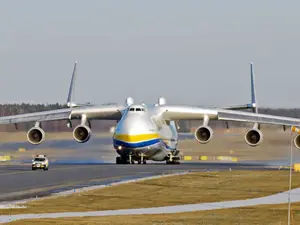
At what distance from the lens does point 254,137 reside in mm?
53812

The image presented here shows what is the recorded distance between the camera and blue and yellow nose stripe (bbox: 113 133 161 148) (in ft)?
170

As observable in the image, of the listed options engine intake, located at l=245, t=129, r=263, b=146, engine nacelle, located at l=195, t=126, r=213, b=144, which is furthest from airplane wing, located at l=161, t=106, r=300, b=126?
engine nacelle, located at l=195, t=126, r=213, b=144

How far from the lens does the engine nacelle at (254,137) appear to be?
5341cm

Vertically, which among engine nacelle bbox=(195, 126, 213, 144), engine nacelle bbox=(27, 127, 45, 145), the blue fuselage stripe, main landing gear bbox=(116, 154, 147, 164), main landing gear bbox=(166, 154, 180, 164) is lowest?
the blue fuselage stripe

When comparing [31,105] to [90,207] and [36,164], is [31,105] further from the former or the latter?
[90,207]

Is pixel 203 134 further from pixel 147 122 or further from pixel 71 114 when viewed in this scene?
pixel 71 114

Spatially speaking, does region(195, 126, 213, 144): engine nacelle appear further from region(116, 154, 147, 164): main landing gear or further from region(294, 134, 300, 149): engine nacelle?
region(294, 134, 300, 149): engine nacelle

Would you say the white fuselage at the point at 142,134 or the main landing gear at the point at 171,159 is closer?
the white fuselage at the point at 142,134

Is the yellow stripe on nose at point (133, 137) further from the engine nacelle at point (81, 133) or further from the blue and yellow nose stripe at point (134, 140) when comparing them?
the engine nacelle at point (81, 133)

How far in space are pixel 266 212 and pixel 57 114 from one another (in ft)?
112

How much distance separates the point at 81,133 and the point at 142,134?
494 centimetres

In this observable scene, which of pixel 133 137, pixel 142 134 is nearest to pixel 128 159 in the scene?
pixel 142 134

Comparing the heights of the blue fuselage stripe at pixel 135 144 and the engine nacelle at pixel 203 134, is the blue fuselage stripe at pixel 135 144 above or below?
below

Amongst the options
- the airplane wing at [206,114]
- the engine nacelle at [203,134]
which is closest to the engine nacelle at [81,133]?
the airplane wing at [206,114]
